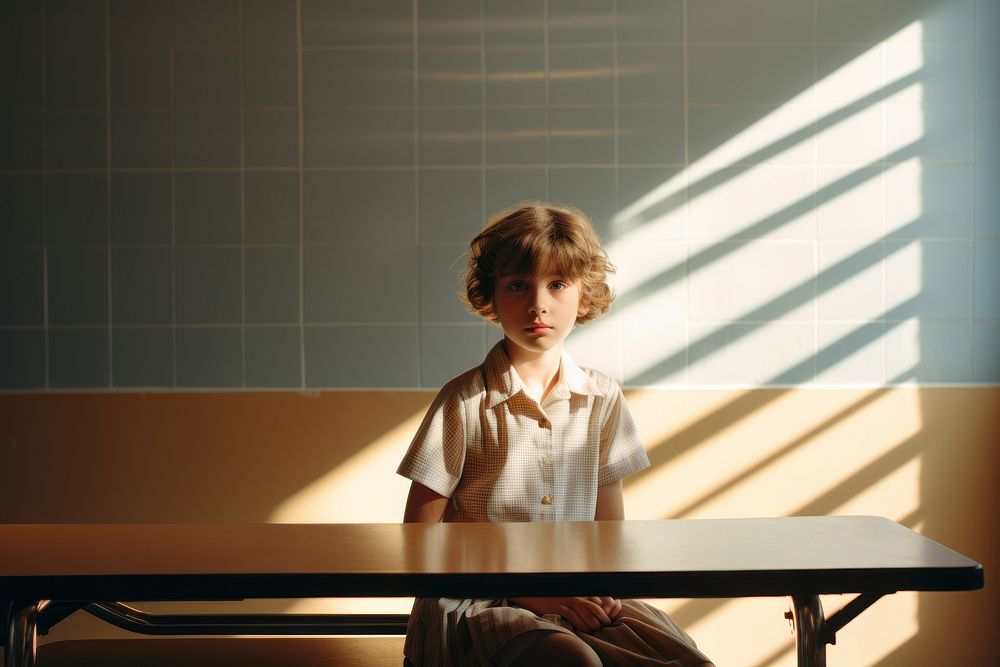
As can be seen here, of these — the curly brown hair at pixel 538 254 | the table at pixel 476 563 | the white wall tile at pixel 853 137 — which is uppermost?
the white wall tile at pixel 853 137

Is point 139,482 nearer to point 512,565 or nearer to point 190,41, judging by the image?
point 190,41

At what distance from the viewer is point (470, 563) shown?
91 cm

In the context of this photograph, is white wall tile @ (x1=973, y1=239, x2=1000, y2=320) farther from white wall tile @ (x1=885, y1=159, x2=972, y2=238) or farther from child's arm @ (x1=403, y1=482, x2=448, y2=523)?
child's arm @ (x1=403, y1=482, x2=448, y2=523)

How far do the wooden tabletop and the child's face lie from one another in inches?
16.7

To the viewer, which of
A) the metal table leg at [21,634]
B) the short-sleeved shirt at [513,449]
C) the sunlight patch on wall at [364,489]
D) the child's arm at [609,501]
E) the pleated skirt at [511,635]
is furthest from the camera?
the sunlight patch on wall at [364,489]

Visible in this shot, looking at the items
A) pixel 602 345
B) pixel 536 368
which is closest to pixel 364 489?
pixel 602 345

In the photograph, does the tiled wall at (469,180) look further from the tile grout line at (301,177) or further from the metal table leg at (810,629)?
the metal table leg at (810,629)

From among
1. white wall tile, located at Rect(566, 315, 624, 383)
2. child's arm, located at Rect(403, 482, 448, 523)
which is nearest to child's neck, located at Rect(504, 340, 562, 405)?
child's arm, located at Rect(403, 482, 448, 523)

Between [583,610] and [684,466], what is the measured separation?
52.7 inches

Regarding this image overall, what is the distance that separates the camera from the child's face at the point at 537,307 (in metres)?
1.44

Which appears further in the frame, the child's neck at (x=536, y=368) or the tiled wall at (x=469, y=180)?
the tiled wall at (x=469, y=180)

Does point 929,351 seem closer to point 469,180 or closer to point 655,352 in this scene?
point 655,352

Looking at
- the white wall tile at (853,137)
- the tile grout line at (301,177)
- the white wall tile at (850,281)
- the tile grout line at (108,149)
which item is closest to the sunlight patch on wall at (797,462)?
the white wall tile at (850,281)

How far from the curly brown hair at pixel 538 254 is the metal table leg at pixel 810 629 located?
24.4 inches
